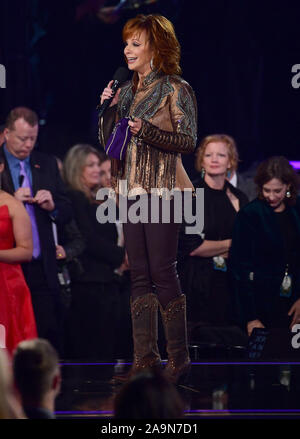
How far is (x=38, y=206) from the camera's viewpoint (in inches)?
→ 184

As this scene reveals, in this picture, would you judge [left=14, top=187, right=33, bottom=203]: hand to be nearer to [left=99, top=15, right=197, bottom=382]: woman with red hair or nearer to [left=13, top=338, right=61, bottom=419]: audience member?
[left=99, top=15, right=197, bottom=382]: woman with red hair

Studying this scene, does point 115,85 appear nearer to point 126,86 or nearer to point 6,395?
point 126,86

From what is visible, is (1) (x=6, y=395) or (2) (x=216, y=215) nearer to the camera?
(1) (x=6, y=395)

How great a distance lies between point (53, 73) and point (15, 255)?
252 centimetres

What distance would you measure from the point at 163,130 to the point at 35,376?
1475mm

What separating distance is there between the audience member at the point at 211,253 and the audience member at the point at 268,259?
0.58 feet

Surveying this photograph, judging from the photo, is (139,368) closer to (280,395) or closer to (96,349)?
(280,395)

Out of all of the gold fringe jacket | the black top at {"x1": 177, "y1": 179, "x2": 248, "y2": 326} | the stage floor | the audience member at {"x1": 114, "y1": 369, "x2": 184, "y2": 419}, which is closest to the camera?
the audience member at {"x1": 114, "y1": 369, "x2": 184, "y2": 419}

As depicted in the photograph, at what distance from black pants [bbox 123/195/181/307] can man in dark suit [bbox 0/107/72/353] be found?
1.30 meters

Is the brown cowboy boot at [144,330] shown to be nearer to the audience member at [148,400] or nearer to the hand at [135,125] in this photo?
the hand at [135,125]

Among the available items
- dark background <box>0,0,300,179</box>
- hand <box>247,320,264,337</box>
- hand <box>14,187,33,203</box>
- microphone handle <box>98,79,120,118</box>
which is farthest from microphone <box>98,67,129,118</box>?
dark background <box>0,0,300,179</box>

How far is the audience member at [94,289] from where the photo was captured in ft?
17.1

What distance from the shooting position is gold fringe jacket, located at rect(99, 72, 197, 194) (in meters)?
3.32

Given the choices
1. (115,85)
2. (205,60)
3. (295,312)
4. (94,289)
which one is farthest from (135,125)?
(205,60)
